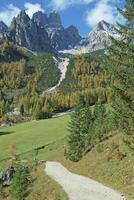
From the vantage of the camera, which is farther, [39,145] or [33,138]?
[33,138]

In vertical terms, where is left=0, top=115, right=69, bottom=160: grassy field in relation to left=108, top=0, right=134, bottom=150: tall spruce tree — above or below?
below

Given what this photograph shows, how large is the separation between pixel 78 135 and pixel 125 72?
40568 millimetres

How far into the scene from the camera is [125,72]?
29.9 metres

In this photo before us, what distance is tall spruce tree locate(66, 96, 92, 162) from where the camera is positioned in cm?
6621

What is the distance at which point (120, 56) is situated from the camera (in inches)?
1197

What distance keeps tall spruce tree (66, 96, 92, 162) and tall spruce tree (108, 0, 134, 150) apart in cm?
3584

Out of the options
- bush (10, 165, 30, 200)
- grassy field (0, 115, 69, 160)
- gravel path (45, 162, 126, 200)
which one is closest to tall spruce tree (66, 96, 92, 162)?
gravel path (45, 162, 126, 200)

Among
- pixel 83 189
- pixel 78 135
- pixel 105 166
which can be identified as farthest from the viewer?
pixel 78 135

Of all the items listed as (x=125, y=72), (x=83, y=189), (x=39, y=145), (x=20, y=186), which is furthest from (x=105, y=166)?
(x=39, y=145)

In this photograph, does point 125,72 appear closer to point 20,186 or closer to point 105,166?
point 20,186

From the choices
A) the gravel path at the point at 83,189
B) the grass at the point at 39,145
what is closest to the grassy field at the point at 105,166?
the grass at the point at 39,145

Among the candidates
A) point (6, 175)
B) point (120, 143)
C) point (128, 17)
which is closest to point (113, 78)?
point (128, 17)

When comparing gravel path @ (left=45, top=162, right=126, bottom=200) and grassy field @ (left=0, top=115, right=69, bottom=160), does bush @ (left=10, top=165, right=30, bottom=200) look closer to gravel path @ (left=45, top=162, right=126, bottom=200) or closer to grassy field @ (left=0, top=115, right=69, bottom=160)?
gravel path @ (left=45, top=162, right=126, bottom=200)

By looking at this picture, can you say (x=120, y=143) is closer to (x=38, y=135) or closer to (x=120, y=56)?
(x=120, y=56)
